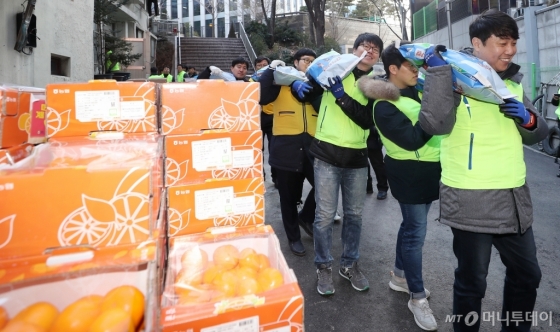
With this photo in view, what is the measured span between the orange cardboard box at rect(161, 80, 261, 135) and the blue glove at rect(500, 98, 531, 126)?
1184 mm

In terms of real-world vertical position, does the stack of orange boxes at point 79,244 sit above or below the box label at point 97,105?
below

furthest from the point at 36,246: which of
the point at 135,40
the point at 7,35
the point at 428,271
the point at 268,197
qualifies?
the point at 135,40

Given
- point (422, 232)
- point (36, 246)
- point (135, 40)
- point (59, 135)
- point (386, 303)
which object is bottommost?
point (386, 303)

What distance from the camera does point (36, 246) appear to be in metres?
1.10

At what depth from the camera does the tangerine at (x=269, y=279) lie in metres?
1.26

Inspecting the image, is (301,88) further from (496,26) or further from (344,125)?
(496,26)

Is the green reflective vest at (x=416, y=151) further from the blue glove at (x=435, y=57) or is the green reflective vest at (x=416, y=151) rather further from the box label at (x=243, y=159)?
the box label at (x=243, y=159)


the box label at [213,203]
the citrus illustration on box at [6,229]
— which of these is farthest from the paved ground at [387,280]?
the citrus illustration on box at [6,229]

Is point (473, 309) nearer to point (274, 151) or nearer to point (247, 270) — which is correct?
point (247, 270)

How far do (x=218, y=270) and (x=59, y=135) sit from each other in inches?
37.6

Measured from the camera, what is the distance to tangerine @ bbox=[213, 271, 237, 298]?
1.27 meters

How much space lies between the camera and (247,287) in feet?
4.09

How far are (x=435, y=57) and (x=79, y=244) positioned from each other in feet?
5.71

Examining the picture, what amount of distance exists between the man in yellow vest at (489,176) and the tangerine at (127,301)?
1.49m
